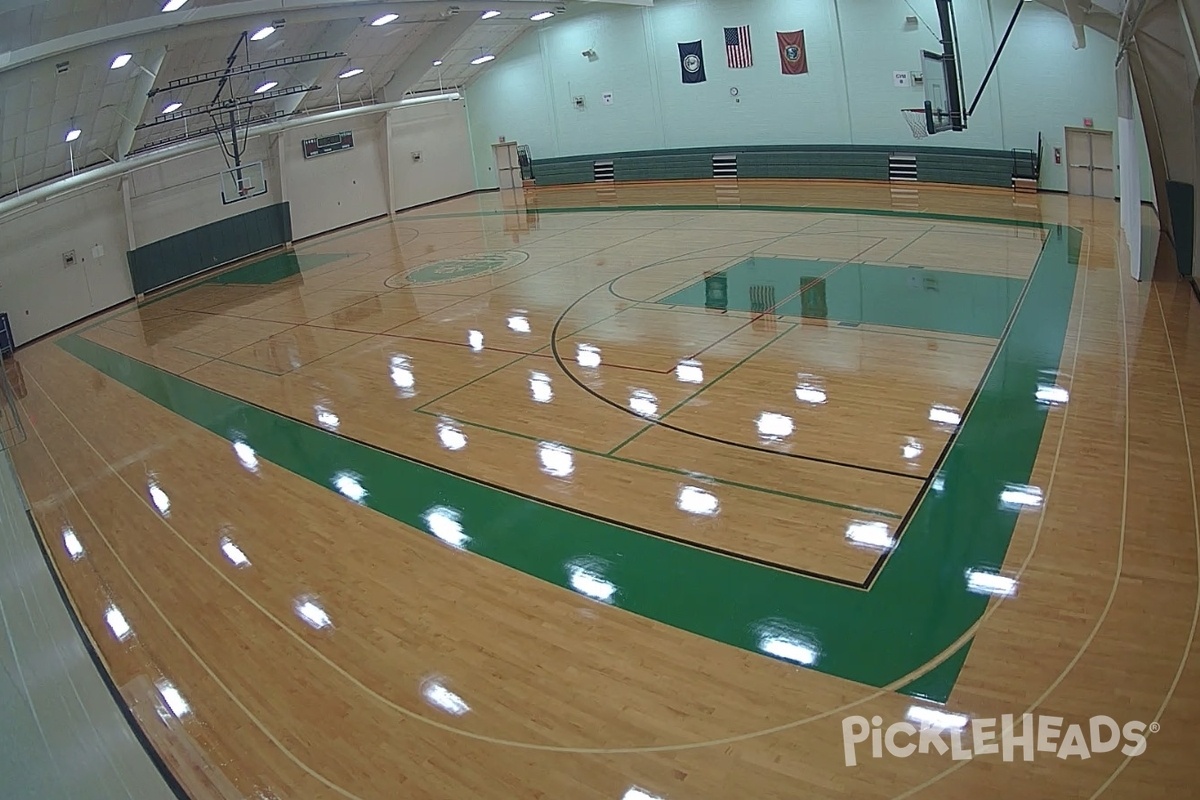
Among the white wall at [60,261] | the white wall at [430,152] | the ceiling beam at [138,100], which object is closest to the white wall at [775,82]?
the white wall at [430,152]

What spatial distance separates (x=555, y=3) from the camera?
2522cm

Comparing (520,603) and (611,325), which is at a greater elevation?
(611,325)

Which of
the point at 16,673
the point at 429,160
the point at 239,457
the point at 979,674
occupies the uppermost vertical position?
the point at 429,160

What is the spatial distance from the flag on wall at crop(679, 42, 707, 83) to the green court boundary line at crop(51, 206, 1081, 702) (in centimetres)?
1919

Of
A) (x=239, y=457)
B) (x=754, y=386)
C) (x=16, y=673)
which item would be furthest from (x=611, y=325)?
(x=16, y=673)

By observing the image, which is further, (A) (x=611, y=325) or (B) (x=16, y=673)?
(A) (x=611, y=325)

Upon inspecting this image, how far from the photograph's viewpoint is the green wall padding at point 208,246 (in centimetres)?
2358

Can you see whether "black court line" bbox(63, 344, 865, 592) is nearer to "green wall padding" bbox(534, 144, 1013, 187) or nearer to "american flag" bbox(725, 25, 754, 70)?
"green wall padding" bbox(534, 144, 1013, 187)

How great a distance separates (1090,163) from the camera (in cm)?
1873

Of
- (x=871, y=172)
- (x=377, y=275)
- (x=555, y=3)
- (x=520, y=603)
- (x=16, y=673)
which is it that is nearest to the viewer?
(x=16, y=673)

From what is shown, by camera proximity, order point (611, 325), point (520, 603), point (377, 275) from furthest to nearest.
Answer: point (377, 275), point (611, 325), point (520, 603)

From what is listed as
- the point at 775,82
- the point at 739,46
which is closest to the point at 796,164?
the point at 775,82

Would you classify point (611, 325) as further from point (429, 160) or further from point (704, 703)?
point (429, 160)

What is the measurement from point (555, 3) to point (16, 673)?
25411mm
